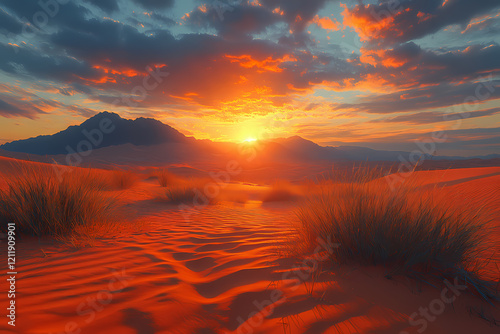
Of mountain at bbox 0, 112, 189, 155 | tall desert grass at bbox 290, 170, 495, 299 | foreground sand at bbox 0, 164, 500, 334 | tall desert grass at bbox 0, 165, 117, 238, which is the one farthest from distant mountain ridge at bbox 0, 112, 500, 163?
tall desert grass at bbox 290, 170, 495, 299

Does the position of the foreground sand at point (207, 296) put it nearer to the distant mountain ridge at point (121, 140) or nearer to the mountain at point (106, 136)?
the distant mountain ridge at point (121, 140)

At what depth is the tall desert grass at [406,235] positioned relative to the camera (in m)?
2.02

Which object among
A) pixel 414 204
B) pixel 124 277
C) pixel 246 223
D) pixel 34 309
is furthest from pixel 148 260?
pixel 414 204

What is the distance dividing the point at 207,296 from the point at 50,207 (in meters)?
2.84

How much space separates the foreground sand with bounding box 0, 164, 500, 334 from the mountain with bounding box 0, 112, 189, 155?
250ft

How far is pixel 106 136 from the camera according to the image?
235ft

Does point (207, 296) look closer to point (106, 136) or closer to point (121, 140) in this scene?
point (121, 140)

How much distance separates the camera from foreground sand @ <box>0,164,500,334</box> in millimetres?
1565

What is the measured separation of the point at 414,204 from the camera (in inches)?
100

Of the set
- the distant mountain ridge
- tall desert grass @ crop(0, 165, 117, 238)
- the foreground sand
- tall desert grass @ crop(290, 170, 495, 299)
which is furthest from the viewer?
the distant mountain ridge

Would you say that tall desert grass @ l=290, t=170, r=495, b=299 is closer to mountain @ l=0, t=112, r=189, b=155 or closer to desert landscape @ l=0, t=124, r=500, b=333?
desert landscape @ l=0, t=124, r=500, b=333

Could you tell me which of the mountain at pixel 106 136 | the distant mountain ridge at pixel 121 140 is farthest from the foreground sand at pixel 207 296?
the mountain at pixel 106 136

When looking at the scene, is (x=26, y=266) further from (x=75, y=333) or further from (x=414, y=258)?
(x=414, y=258)

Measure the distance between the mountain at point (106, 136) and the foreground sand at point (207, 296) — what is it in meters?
76.2
